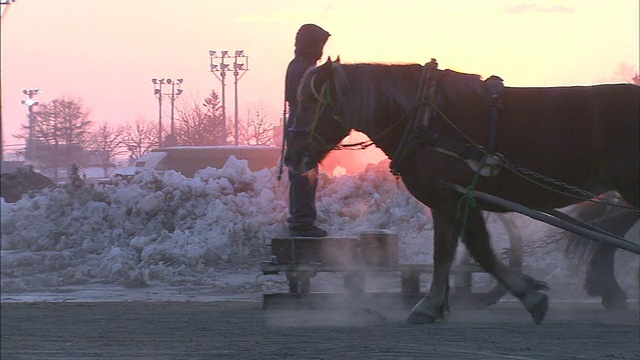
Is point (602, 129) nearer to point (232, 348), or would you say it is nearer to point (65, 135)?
point (232, 348)

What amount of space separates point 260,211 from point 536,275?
16.9 feet

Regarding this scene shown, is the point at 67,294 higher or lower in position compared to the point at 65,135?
lower

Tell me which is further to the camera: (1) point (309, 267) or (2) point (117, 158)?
(2) point (117, 158)

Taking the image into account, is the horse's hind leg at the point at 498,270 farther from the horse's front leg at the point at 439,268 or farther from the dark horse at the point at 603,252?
the dark horse at the point at 603,252

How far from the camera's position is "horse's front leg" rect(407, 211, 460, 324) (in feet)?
21.5

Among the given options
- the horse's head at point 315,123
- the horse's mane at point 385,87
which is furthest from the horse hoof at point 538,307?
the horse's head at point 315,123

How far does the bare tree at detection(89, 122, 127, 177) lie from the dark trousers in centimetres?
1707

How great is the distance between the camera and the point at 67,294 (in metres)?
9.20

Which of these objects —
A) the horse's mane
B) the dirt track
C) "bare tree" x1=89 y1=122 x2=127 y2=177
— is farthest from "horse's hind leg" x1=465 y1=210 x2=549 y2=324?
"bare tree" x1=89 y1=122 x2=127 y2=177

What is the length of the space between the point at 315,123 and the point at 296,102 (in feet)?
2.61

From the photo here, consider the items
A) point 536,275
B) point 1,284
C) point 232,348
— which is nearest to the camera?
point 1,284

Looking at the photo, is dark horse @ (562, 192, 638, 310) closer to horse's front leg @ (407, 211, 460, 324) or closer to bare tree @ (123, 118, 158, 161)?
horse's front leg @ (407, 211, 460, 324)

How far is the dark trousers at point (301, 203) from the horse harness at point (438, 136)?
5.12 ft

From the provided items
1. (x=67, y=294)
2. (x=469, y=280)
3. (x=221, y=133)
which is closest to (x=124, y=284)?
(x=67, y=294)
